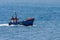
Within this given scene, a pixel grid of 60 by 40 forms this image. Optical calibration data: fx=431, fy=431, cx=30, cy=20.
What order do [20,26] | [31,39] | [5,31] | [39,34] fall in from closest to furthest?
[31,39]
[39,34]
[5,31]
[20,26]

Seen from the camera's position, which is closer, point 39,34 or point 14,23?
point 39,34

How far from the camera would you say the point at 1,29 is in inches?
2368

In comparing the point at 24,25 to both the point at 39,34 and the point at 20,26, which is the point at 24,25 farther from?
the point at 39,34

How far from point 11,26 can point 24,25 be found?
1913mm

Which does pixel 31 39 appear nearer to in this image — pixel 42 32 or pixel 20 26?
pixel 42 32

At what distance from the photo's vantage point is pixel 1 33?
2183 inches

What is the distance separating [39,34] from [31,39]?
5.85 m

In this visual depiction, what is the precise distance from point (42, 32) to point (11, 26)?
7.83m

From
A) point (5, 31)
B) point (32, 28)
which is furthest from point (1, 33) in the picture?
point (32, 28)

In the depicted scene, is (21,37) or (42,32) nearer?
(21,37)

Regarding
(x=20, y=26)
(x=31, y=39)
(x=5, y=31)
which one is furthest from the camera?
(x=20, y=26)

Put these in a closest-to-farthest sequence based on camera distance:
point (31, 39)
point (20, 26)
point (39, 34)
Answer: point (31, 39) < point (39, 34) < point (20, 26)

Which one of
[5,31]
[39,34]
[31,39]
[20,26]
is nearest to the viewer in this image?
[31,39]

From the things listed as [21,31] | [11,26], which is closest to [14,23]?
[11,26]
